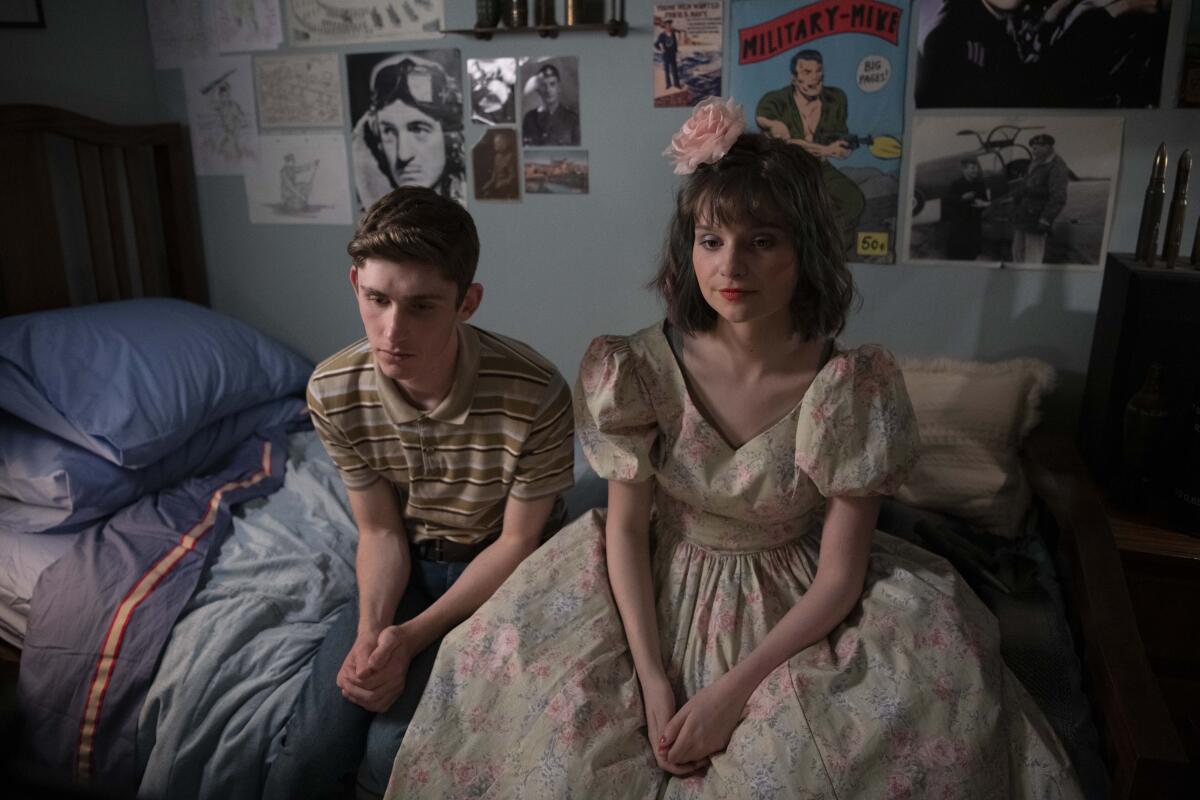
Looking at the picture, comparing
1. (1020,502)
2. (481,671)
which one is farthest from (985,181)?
(481,671)

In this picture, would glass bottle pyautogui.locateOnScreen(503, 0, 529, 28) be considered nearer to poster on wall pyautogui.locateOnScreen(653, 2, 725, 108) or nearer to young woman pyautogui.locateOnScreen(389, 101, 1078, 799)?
poster on wall pyautogui.locateOnScreen(653, 2, 725, 108)

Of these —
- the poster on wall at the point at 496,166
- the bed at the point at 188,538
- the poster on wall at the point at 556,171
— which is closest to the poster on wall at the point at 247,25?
the bed at the point at 188,538

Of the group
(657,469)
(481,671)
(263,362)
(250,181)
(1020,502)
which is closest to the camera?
(481,671)

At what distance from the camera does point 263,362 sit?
201 centimetres

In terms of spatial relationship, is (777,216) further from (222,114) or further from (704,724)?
(222,114)

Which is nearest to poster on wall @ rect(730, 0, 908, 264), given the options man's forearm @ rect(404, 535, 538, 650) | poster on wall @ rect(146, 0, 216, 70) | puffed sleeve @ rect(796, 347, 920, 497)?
puffed sleeve @ rect(796, 347, 920, 497)

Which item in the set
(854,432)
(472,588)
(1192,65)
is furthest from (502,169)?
(1192,65)

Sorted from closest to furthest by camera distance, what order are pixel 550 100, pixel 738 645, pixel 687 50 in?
pixel 738 645
pixel 687 50
pixel 550 100

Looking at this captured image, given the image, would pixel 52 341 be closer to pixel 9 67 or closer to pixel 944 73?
pixel 9 67

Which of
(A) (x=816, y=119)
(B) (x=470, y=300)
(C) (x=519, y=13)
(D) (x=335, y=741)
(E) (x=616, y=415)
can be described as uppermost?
(C) (x=519, y=13)

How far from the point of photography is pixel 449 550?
138 centimetres

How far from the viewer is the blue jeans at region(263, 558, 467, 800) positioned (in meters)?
1.13

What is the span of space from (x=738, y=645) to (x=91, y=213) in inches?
67.2

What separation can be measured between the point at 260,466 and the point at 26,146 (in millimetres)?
801
